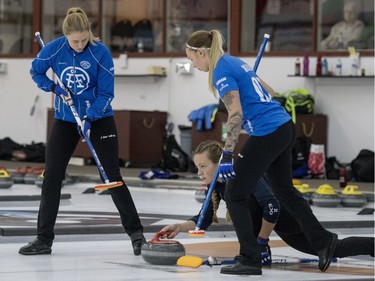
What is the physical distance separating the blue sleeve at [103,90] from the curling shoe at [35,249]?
0.94 m

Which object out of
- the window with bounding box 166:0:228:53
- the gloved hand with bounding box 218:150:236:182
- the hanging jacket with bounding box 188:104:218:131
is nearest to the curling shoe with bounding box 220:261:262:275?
the gloved hand with bounding box 218:150:236:182

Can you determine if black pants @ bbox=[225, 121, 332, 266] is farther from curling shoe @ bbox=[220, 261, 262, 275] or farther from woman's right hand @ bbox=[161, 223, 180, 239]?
woman's right hand @ bbox=[161, 223, 180, 239]

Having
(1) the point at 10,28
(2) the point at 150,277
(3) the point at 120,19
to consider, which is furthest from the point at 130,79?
(2) the point at 150,277

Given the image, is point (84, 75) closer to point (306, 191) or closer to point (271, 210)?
point (271, 210)

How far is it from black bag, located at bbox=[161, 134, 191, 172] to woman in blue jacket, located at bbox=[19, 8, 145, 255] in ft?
31.0

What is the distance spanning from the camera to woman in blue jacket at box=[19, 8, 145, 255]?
8.30 metres

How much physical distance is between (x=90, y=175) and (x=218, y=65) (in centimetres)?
926

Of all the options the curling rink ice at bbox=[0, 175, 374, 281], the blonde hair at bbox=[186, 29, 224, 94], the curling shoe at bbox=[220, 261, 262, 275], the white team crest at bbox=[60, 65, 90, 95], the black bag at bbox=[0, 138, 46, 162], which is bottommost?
the black bag at bbox=[0, 138, 46, 162]

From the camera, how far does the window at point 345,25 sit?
17.2 meters

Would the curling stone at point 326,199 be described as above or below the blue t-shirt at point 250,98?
below

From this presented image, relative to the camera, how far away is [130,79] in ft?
64.2

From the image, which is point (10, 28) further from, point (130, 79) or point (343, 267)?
point (343, 267)

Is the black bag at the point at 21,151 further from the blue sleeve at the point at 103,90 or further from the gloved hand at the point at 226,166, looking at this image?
the gloved hand at the point at 226,166

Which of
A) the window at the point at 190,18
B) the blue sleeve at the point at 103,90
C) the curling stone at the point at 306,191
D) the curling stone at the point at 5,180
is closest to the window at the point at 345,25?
the window at the point at 190,18
